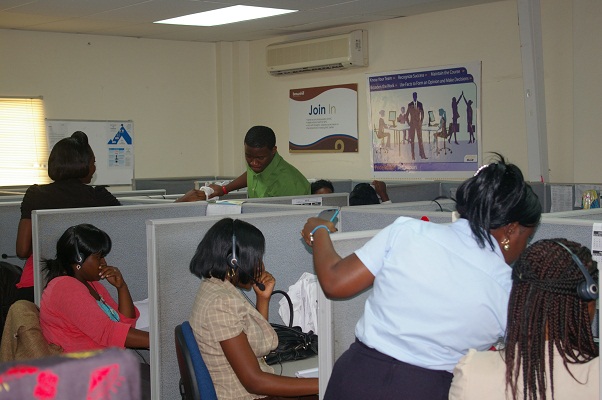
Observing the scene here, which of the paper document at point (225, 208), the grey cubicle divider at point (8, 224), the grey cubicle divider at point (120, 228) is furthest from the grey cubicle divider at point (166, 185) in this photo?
the paper document at point (225, 208)

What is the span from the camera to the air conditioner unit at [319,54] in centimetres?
675

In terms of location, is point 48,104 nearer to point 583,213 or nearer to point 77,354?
point 583,213

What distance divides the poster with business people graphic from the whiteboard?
2.43 metres

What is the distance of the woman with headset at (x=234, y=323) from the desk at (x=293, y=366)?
0.07 metres

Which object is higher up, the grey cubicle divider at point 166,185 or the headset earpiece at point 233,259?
the grey cubicle divider at point 166,185

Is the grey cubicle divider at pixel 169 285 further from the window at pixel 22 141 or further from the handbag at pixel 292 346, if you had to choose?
the window at pixel 22 141

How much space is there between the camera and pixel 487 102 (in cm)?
597

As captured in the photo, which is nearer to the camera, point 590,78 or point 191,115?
point 590,78

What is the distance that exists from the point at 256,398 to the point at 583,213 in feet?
3.58

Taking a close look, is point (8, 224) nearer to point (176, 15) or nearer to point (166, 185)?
point (166, 185)

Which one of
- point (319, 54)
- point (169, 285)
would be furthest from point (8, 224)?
point (319, 54)

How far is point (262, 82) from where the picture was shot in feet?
25.8

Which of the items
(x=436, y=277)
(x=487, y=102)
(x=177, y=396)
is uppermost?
(x=487, y=102)

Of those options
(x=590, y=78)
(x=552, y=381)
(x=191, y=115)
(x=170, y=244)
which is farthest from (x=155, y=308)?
(x=191, y=115)
